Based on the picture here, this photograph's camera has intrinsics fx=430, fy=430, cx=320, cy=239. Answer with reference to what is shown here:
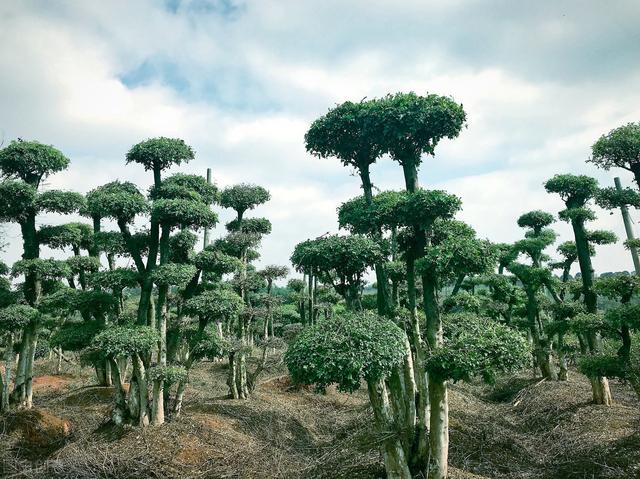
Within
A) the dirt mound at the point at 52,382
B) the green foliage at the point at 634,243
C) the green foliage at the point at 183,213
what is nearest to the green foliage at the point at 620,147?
the green foliage at the point at 634,243

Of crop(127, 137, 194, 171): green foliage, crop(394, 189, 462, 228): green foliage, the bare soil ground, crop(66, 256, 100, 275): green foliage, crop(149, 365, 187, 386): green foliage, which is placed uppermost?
crop(127, 137, 194, 171): green foliage

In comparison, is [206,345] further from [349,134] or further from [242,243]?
[349,134]

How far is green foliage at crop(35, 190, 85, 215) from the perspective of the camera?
14.2 meters

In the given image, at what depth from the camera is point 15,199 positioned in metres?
13.9

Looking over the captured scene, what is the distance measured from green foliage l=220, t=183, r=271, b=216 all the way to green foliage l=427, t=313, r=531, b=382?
39.5ft

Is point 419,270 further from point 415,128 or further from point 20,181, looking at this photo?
point 20,181

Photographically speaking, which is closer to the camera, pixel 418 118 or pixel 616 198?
pixel 418 118

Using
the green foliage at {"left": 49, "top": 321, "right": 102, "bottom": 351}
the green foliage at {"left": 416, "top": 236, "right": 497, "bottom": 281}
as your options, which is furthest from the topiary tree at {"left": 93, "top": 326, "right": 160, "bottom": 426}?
the green foliage at {"left": 416, "top": 236, "right": 497, "bottom": 281}

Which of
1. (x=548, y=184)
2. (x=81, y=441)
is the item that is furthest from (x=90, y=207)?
(x=548, y=184)

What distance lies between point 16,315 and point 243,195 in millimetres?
9106

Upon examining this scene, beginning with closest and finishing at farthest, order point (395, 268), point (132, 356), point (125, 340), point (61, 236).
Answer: point (125, 340) → point (132, 356) → point (395, 268) → point (61, 236)

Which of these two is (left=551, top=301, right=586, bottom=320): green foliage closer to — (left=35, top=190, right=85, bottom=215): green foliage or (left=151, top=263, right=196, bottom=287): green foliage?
(left=151, top=263, right=196, bottom=287): green foliage

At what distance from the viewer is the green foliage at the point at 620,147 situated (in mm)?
11930

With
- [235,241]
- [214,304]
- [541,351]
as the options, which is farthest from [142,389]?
[541,351]
